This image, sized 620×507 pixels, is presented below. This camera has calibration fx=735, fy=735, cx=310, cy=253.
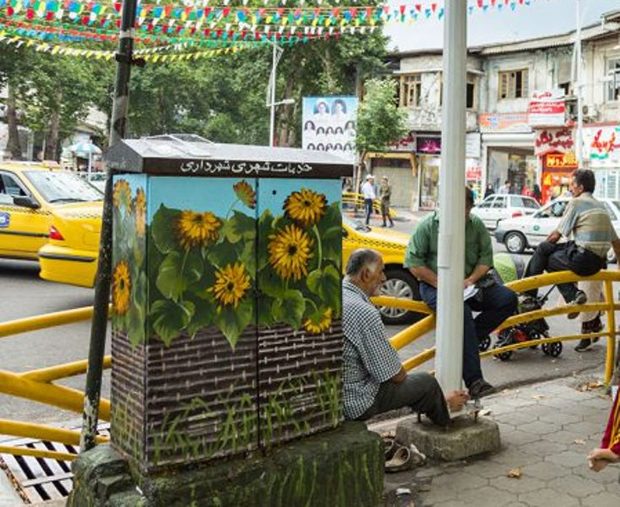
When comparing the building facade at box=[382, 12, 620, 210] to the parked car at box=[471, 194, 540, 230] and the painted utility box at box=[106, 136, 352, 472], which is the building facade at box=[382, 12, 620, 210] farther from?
the painted utility box at box=[106, 136, 352, 472]

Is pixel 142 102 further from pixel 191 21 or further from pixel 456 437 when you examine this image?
pixel 456 437

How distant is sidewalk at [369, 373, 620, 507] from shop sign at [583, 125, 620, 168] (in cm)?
2543

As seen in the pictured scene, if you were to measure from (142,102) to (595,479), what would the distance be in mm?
39975

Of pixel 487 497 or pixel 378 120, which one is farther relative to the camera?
pixel 378 120

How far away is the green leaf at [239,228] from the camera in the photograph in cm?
301

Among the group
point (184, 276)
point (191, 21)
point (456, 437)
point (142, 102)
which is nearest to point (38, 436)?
point (184, 276)

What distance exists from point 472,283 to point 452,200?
108cm

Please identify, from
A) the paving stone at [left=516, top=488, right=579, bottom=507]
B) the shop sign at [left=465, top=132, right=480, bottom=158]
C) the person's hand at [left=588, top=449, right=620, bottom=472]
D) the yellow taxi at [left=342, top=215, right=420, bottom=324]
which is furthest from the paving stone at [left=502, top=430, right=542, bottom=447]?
the shop sign at [left=465, top=132, right=480, bottom=158]

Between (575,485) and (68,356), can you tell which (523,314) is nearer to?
(575,485)

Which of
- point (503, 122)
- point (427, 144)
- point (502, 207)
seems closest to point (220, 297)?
point (502, 207)

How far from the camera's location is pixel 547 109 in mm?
32000

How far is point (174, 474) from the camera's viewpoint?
9.60 ft

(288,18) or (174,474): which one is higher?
(288,18)

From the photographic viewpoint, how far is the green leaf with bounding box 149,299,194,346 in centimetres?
284
